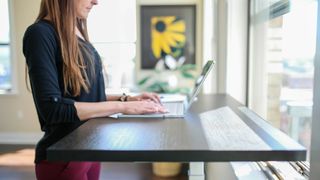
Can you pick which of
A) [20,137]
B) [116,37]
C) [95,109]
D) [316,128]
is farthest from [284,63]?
[20,137]

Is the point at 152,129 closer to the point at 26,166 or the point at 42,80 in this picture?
the point at 42,80

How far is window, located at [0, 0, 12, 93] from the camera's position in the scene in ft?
15.4

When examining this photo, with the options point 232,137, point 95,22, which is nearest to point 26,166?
point 95,22

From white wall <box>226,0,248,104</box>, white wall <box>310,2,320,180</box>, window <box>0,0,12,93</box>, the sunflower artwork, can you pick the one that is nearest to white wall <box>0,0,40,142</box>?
window <box>0,0,12,93</box>

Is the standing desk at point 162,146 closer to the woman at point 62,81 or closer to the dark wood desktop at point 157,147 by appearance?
the dark wood desktop at point 157,147

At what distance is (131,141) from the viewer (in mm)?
916

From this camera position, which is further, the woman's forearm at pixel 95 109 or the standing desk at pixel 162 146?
the woman's forearm at pixel 95 109

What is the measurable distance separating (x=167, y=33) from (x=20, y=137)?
103 inches

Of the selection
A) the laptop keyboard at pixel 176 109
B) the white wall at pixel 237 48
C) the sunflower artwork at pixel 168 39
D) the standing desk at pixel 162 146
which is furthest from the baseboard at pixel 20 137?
the standing desk at pixel 162 146

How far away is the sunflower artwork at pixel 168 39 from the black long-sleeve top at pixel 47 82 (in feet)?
11.5

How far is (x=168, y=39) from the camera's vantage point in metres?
4.62

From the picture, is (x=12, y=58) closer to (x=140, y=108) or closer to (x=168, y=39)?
(x=168, y=39)

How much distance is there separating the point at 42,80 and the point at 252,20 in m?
1.68

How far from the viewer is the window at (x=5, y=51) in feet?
15.4
